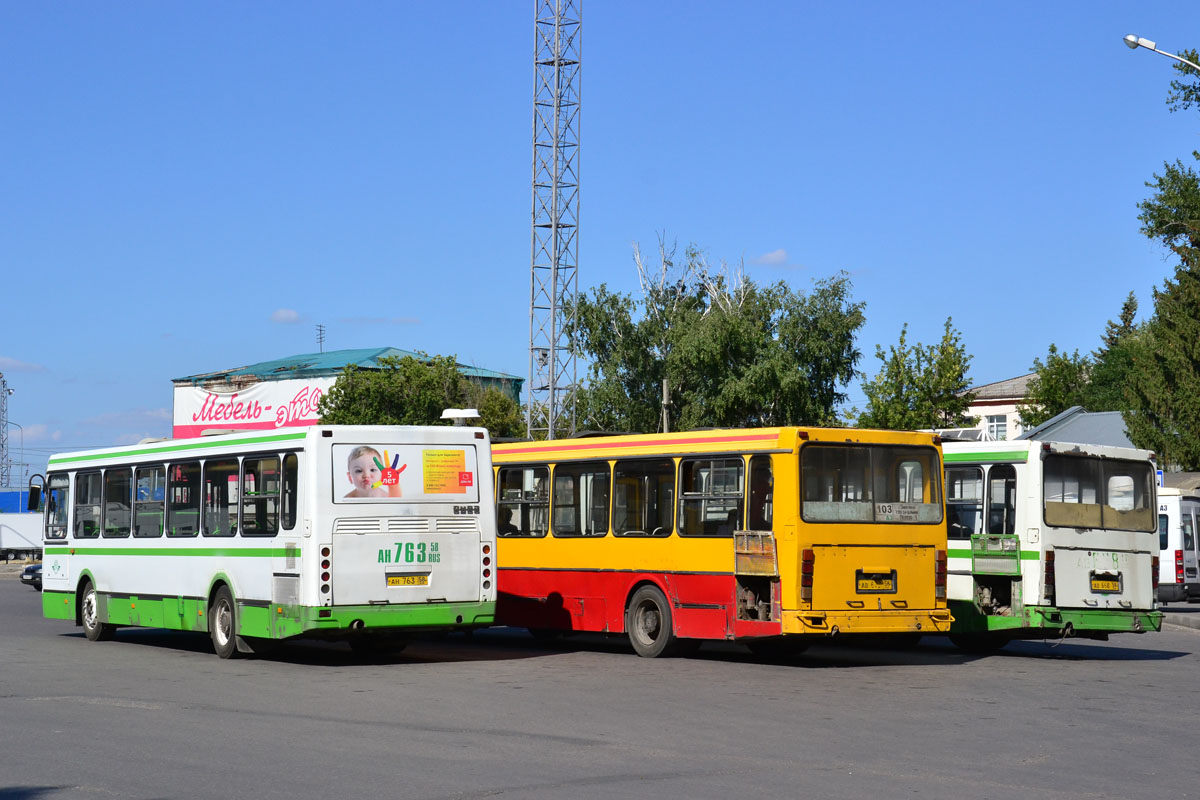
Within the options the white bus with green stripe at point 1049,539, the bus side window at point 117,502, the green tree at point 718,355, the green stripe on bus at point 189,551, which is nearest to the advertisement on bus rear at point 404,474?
the green stripe on bus at point 189,551

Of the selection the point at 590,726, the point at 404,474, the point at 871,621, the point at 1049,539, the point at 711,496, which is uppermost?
the point at 404,474

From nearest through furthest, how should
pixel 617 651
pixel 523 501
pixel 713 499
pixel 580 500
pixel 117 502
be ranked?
pixel 713 499 → pixel 580 500 → pixel 617 651 → pixel 523 501 → pixel 117 502

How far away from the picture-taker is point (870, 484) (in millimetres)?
17797

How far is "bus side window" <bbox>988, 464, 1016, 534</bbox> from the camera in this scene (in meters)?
19.3

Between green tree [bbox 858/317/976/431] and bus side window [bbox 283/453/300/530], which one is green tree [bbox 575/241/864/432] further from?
bus side window [bbox 283/453/300/530]

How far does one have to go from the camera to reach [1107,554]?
1958cm

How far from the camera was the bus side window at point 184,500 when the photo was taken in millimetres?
19797

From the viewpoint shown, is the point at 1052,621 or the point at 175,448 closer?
the point at 1052,621

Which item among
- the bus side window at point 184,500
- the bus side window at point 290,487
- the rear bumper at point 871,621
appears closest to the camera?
the rear bumper at point 871,621

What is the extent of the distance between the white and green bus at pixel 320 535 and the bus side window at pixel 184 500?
0.9 inches

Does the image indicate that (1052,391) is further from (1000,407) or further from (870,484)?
(870,484)

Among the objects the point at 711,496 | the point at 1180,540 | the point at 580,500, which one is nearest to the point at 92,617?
the point at 580,500

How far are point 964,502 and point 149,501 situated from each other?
433 inches

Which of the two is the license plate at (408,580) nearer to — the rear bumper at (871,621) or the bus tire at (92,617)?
the rear bumper at (871,621)
